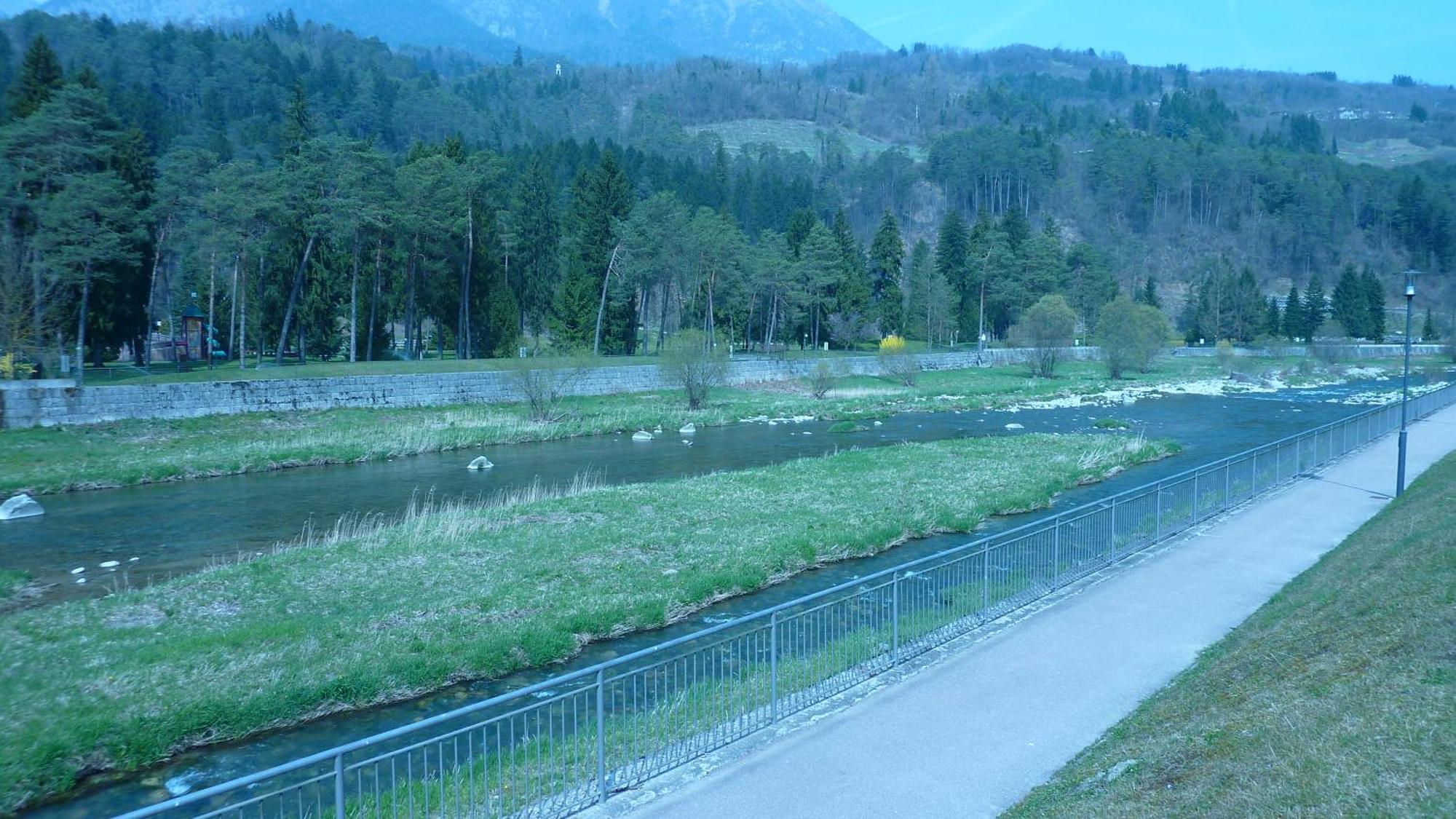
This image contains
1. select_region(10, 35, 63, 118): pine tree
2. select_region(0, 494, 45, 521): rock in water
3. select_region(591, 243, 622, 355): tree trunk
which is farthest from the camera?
select_region(591, 243, 622, 355): tree trunk

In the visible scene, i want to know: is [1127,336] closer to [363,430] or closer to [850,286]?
[850,286]

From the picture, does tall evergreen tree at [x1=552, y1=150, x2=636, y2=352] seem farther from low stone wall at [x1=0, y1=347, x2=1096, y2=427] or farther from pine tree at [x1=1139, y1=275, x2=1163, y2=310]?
pine tree at [x1=1139, y1=275, x2=1163, y2=310]

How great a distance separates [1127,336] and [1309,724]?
77.7 metres

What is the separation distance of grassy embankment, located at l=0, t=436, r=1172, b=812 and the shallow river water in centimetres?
44

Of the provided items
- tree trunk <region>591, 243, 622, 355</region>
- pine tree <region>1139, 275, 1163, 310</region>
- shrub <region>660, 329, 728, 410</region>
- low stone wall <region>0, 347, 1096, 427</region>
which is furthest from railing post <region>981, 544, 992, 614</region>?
pine tree <region>1139, 275, 1163, 310</region>

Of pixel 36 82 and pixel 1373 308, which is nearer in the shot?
pixel 36 82

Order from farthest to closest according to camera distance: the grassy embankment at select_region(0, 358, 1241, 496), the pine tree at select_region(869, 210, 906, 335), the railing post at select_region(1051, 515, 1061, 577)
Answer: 1. the pine tree at select_region(869, 210, 906, 335)
2. the grassy embankment at select_region(0, 358, 1241, 496)
3. the railing post at select_region(1051, 515, 1061, 577)

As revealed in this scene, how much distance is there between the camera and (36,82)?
159 feet

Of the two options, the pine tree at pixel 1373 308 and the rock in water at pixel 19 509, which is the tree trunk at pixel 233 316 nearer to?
the rock in water at pixel 19 509

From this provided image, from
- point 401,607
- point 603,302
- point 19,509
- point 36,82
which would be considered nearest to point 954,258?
point 603,302

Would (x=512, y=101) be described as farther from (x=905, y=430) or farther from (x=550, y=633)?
(x=550, y=633)

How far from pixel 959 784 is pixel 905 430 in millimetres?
36942

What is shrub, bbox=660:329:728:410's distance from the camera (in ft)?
173

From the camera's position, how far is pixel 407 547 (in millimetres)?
19938
